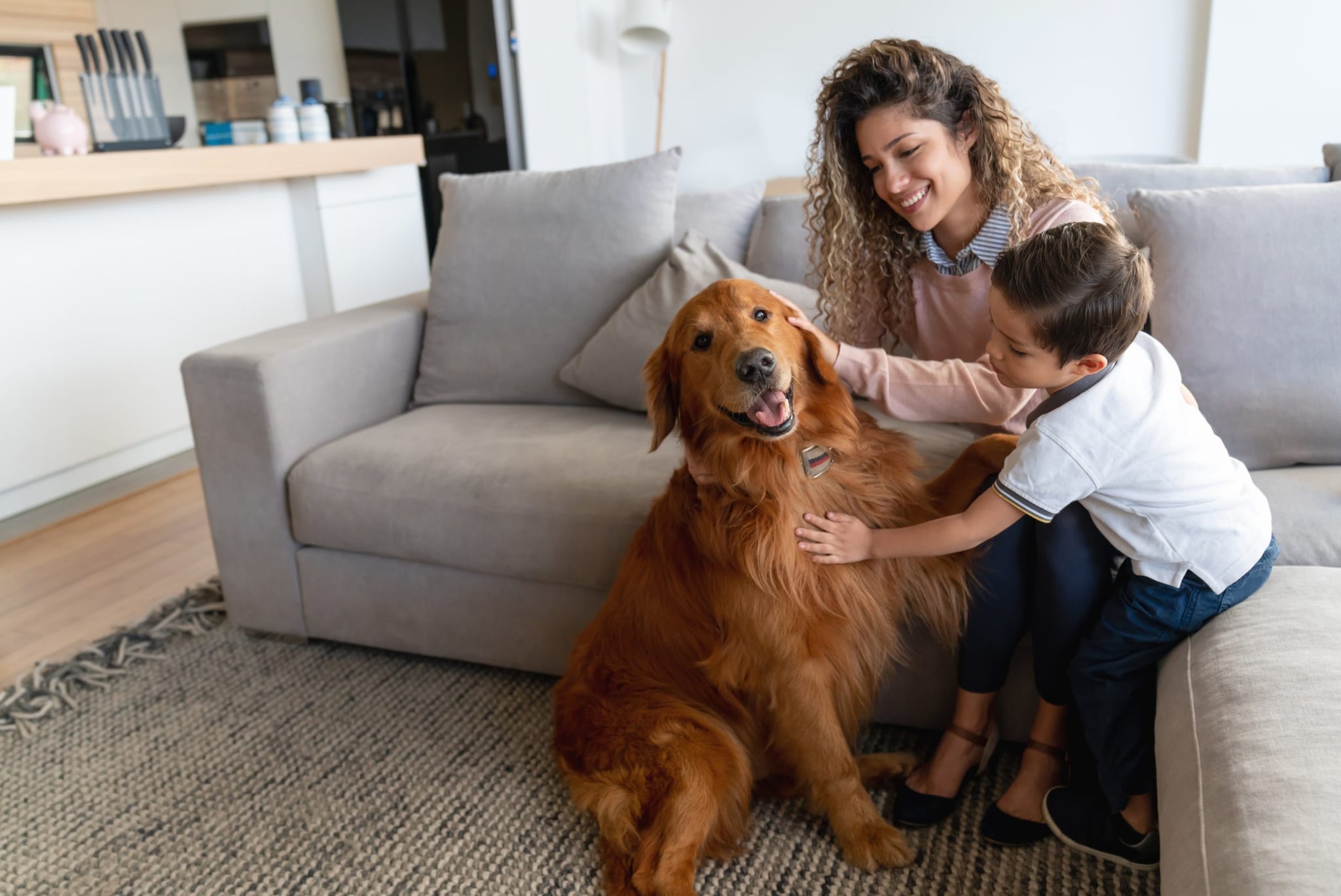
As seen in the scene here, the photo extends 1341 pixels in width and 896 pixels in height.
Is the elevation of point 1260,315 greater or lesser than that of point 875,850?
greater

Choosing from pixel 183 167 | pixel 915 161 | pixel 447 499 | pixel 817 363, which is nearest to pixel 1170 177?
pixel 915 161

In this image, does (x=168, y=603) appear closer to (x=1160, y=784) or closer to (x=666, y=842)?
(x=666, y=842)

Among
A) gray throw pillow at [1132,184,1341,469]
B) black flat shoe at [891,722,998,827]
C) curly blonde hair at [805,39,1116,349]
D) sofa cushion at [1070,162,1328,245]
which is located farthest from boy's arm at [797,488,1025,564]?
sofa cushion at [1070,162,1328,245]

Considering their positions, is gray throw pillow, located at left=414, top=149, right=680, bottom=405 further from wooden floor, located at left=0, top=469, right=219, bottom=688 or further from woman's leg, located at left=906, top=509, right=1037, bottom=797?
woman's leg, located at left=906, top=509, right=1037, bottom=797

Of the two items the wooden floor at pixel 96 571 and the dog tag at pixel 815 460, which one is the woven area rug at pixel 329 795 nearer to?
the wooden floor at pixel 96 571

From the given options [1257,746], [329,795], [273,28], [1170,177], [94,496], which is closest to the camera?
[1257,746]

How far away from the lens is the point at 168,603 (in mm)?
2590

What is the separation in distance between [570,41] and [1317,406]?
4.21m

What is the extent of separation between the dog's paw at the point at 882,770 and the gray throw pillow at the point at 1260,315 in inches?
33.2

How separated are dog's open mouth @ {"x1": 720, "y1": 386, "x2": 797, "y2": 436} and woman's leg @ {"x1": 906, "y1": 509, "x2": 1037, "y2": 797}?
1.33 ft

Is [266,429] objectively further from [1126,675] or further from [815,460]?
[1126,675]

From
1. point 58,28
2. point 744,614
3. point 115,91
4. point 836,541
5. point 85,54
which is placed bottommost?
point 744,614

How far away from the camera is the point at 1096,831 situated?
59.9 inches

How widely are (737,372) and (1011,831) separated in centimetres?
85
